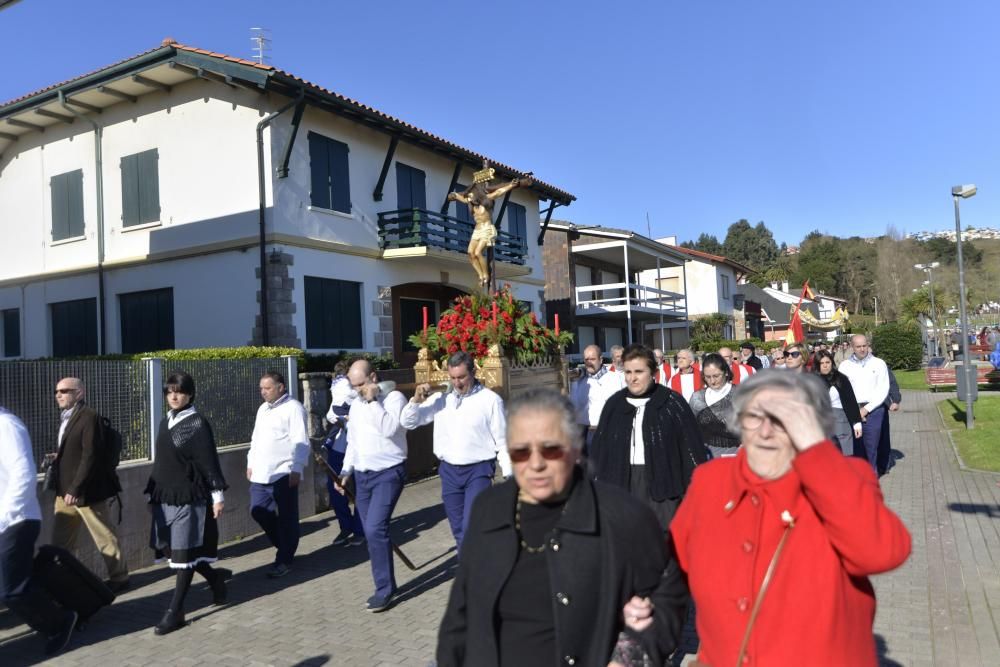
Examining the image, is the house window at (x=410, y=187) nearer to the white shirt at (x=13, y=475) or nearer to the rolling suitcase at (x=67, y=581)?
the rolling suitcase at (x=67, y=581)

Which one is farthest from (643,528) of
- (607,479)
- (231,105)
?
(231,105)

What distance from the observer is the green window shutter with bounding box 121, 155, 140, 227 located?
15.8 m

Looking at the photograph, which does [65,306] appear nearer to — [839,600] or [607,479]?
[607,479]

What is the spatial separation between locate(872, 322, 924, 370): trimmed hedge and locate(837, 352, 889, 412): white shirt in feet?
114

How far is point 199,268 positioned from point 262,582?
9957 mm

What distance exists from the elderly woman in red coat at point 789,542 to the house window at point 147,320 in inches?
594

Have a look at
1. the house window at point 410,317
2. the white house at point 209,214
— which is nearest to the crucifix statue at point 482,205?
the white house at point 209,214

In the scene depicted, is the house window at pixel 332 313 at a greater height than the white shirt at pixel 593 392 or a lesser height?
greater

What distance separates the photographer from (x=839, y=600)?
6.40 ft

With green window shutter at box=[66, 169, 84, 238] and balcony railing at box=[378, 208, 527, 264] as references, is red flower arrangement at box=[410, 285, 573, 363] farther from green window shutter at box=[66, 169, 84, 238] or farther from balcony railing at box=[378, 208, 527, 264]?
green window shutter at box=[66, 169, 84, 238]

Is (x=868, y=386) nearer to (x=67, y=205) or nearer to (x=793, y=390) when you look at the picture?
(x=793, y=390)

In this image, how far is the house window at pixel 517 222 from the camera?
22812 mm

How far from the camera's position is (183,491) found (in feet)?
17.9

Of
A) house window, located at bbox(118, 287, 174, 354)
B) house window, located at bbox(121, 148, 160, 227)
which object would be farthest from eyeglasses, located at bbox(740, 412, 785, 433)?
house window, located at bbox(121, 148, 160, 227)
